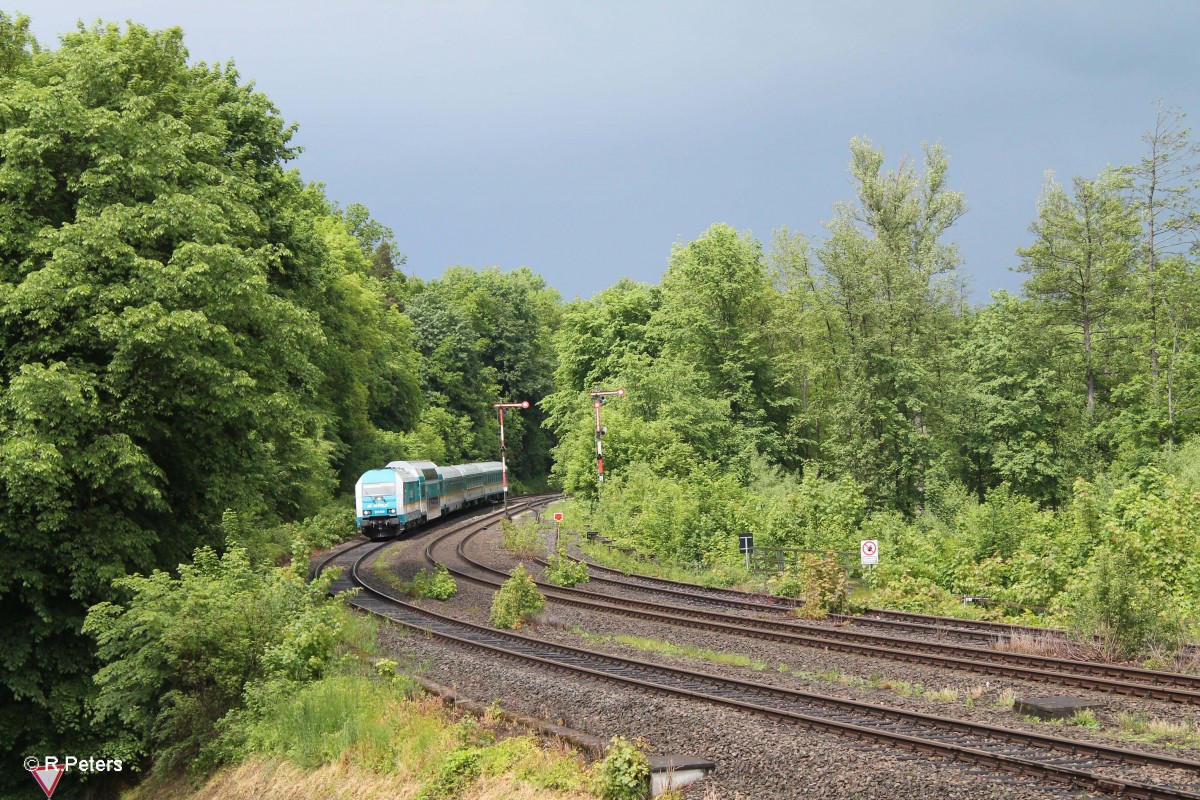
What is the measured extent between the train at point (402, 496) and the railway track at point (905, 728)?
2225 centimetres

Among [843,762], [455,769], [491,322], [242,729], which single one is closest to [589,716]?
[455,769]

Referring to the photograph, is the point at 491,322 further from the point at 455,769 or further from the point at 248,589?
the point at 455,769

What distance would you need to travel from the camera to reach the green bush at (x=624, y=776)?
9648mm

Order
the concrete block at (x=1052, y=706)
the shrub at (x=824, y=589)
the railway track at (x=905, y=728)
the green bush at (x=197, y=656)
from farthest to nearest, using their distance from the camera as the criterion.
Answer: the shrub at (x=824, y=589)
the green bush at (x=197, y=656)
the concrete block at (x=1052, y=706)
the railway track at (x=905, y=728)

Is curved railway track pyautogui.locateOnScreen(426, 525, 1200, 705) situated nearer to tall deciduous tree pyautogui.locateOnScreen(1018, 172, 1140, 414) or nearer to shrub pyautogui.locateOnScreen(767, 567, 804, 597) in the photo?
shrub pyautogui.locateOnScreen(767, 567, 804, 597)

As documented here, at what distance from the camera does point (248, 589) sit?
1644cm

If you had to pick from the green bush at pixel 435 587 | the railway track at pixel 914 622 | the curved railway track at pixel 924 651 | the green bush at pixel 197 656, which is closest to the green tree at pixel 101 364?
the green bush at pixel 197 656

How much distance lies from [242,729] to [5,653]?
239 inches

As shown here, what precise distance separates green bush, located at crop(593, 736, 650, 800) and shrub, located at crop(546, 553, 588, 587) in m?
16.1

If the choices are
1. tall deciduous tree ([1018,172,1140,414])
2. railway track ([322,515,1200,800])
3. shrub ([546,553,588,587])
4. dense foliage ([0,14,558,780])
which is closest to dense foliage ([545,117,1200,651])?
tall deciduous tree ([1018,172,1140,414])

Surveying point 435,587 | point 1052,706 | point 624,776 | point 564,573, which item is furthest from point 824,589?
point 624,776

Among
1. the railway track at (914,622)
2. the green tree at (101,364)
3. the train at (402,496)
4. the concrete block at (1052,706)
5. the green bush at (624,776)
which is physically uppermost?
the green tree at (101,364)

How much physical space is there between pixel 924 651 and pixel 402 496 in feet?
91.4

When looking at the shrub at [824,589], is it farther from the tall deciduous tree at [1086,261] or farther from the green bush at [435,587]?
the tall deciduous tree at [1086,261]
